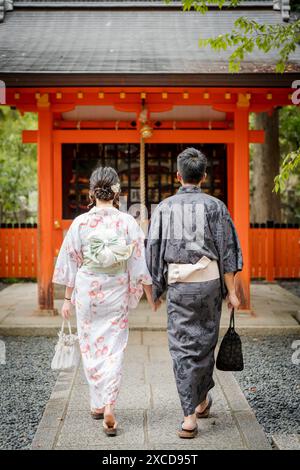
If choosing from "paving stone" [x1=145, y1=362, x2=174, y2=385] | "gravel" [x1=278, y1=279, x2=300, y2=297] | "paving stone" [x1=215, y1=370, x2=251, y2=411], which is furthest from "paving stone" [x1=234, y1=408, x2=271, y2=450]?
"gravel" [x1=278, y1=279, x2=300, y2=297]

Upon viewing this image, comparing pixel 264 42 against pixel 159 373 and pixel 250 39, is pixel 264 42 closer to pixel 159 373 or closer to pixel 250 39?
pixel 250 39

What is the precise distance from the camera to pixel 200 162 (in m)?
3.85

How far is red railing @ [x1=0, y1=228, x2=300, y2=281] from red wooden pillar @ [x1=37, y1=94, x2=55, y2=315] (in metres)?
3.70

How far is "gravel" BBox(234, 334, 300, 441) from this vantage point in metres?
4.09

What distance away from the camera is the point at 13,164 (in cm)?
1391

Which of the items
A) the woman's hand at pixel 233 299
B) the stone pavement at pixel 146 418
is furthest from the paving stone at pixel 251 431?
the woman's hand at pixel 233 299

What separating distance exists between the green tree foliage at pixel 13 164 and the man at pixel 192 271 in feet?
Answer: 29.9

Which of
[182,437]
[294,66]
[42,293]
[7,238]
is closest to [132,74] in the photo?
[294,66]

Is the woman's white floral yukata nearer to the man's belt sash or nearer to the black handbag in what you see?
the man's belt sash

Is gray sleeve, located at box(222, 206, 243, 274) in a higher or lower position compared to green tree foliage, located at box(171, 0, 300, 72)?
lower

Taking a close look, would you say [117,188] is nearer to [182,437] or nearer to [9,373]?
[182,437]

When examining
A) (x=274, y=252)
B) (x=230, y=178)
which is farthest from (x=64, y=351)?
(x=274, y=252)

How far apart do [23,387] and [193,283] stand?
199 centimetres

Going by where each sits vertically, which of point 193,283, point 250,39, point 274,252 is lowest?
point 274,252
